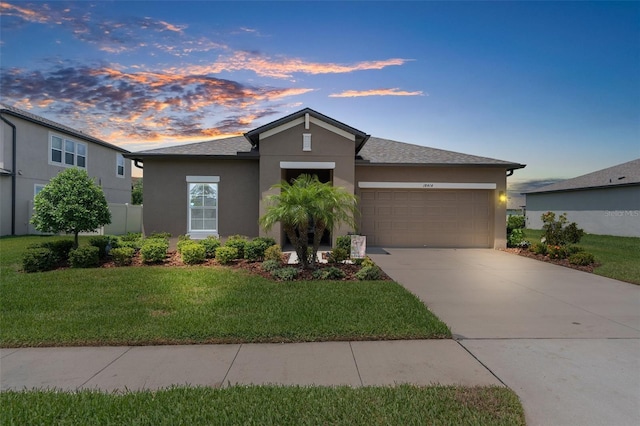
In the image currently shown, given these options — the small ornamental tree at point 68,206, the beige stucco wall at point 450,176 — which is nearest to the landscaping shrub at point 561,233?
the beige stucco wall at point 450,176

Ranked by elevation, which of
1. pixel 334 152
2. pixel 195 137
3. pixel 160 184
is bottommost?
pixel 160 184

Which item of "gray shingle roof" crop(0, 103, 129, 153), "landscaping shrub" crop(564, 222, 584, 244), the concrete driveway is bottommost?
the concrete driveway

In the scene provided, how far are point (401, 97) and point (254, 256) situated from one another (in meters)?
8.76

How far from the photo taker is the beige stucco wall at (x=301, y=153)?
1192 cm

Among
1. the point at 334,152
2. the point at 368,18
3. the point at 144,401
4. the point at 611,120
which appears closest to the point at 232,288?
the point at 144,401

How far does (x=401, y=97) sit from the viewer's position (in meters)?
13.0

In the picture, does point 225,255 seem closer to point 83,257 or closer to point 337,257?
point 337,257

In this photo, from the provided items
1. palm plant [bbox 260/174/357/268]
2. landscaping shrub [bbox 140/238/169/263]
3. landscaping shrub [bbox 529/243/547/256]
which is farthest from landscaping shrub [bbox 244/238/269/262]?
landscaping shrub [bbox 529/243/547/256]

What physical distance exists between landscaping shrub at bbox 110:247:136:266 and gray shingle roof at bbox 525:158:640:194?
2705cm

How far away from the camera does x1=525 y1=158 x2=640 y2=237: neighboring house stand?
2002cm

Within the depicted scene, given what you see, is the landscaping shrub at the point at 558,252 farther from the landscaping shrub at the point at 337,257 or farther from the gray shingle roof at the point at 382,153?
the landscaping shrub at the point at 337,257

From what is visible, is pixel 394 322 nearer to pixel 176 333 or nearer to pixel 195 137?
pixel 176 333

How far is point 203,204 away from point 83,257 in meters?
4.64

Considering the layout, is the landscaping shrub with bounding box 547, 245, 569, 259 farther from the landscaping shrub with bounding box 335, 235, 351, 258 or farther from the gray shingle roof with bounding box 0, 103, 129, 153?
the gray shingle roof with bounding box 0, 103, 129, 153
